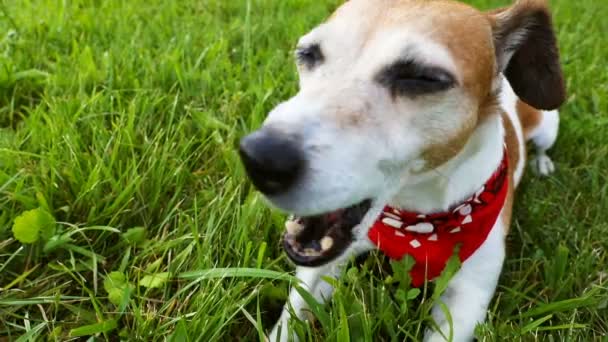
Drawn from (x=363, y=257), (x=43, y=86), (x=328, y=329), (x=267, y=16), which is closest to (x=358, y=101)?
(x=328, y=329)

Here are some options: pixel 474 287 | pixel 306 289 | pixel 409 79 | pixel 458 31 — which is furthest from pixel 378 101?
pixel 474 287

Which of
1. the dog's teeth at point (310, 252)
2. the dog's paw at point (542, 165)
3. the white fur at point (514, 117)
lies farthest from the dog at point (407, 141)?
the dog's paw at point (542, 165)

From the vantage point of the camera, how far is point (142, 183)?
97.9 inches

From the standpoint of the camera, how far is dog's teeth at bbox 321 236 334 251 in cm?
185

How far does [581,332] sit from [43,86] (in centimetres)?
292

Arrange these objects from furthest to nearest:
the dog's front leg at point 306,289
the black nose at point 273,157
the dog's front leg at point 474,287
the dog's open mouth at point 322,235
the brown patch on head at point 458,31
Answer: the dog's front leg at point 474,287
the dog's front leg at point 306,289
the brown patch on head at point 458,31
the dog's open mouth at point 322,235
the black nose at point 273,157

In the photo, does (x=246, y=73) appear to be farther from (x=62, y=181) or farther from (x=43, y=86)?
(x=62, y=181)

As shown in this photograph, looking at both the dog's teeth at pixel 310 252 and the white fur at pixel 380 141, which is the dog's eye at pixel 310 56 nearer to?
the white fur at pixel 380 141

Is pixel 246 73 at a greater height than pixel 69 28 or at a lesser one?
lesser

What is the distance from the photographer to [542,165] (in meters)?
3.45

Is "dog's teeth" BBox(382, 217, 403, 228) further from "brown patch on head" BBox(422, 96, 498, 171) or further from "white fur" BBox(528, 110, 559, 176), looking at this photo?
"white fur" BBox(528, 110, 559, 176)

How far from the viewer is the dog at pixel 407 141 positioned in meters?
1.62


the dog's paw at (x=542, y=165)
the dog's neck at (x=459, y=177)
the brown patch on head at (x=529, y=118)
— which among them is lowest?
the dog's paw at (x=542, y=165)

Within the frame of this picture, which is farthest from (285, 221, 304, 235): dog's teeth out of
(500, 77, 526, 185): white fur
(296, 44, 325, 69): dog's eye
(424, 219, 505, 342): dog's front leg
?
(500, 77, 526, 185): white fur
